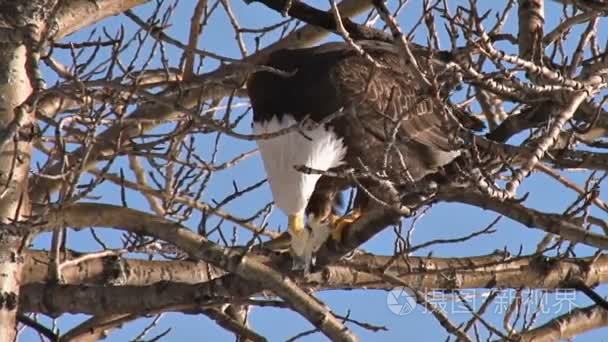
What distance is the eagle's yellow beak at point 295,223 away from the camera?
4.58m

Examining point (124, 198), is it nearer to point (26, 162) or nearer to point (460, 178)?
point (26, 162)

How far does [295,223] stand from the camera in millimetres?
4617

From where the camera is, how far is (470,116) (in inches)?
198

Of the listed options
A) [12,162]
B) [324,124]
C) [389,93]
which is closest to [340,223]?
[324,124]

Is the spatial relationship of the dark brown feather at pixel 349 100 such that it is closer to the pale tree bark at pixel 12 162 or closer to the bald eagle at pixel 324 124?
the bald eagle at pixel 324 124

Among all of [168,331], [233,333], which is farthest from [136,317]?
[233,333]

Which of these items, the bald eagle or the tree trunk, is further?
the bald eagle

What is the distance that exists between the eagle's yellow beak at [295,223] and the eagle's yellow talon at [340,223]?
0.12m

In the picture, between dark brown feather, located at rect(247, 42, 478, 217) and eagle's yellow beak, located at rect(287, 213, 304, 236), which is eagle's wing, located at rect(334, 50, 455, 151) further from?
eagle's yellow beak, located at rect(287, 213, 304, 236)

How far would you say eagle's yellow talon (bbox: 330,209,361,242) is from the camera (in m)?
3.97

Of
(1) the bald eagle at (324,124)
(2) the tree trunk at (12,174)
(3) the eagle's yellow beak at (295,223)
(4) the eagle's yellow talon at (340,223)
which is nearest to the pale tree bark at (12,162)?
(2) the tree trunk at (12,174)

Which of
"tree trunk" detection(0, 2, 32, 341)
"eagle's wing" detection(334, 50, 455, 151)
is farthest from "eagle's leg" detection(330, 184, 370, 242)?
"tree trunk" detection(0, 2, 32, 341)

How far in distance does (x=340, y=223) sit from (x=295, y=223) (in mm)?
219

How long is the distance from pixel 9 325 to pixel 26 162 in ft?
1.60
